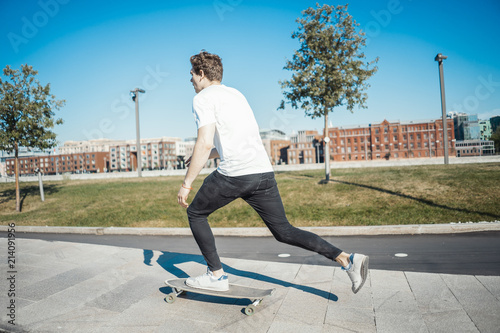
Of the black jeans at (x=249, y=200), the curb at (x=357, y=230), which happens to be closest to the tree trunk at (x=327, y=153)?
the curb at (x=357, y=230)

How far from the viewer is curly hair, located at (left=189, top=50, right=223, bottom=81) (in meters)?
2.72

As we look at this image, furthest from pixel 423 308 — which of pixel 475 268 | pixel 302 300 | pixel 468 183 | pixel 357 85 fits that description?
pixel 357 85

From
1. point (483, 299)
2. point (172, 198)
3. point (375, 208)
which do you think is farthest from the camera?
point (172, 198)

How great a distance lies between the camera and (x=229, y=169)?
247 centimetres

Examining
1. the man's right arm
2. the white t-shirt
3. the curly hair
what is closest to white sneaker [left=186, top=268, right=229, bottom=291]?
the man's right arm

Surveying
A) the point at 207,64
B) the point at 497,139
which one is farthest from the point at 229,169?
the point at 497,139

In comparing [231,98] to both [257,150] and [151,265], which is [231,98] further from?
[151,265]

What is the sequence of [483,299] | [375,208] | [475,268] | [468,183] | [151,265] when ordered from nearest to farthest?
1. [483,299]
2. [475,268]
3. [151,265]
4. [375,208]
5. [468,183]

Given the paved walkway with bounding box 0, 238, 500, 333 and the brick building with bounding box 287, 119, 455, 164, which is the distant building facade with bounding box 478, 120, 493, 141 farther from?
the paved walkway with bounding box 0, 238, 500, 333

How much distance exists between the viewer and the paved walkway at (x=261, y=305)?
2432 mm

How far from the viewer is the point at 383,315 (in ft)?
8.38

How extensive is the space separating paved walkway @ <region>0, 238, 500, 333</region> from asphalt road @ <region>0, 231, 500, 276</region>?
0.52m

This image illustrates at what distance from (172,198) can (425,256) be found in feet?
32.2

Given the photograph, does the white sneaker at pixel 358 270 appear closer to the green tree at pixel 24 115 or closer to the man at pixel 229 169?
the man at pixel 229 169
